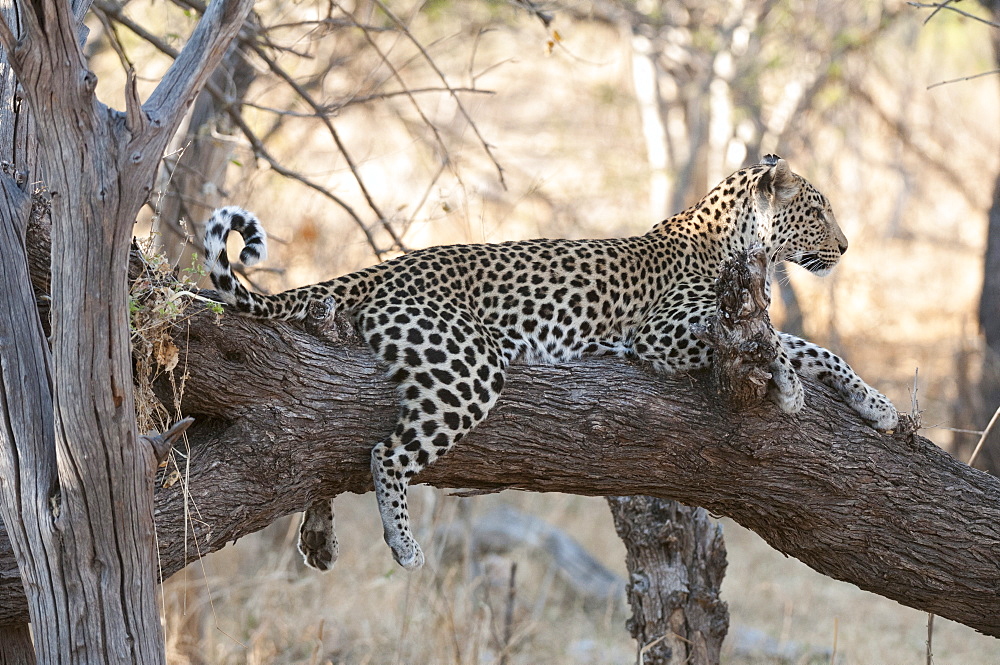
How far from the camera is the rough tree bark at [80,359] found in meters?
2.83

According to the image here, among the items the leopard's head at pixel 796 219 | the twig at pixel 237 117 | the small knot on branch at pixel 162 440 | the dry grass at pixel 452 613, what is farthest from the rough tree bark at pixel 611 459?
the dry grass at pixel 452 613

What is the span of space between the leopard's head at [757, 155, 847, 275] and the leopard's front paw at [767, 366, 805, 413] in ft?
4.72

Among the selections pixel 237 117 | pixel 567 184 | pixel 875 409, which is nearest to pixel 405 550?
pixel 875 409

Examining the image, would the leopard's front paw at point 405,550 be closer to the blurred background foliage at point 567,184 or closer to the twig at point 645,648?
the blurred background foliage at point 567,184

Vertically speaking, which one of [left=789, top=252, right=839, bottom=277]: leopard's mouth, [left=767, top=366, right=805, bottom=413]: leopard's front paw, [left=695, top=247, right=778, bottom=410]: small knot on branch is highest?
[left=789, top=252, right=839, bottom=277]: leopard's mouth

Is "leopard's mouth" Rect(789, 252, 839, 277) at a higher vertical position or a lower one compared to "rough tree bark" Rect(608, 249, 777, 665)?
higher

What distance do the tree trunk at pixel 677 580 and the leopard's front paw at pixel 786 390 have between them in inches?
62.1

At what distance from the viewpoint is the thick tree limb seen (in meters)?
3.88

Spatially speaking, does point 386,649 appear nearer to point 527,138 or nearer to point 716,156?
point 716,156

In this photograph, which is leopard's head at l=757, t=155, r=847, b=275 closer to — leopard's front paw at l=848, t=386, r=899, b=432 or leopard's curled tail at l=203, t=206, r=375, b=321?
leopard's front paw at l=848, t=386, r=899, b=432

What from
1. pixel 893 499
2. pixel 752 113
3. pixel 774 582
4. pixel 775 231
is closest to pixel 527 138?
pixel 752 113

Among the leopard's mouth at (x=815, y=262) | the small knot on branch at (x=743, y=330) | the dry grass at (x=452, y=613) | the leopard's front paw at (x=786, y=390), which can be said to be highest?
the leopard's mouth at (x=815, y=262)

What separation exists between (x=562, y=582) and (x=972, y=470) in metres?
5.63

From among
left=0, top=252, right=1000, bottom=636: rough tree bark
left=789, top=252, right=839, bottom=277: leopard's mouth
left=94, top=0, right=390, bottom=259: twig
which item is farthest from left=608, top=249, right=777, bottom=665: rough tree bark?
left=94, top=0, right=390, bottom=259: twig
